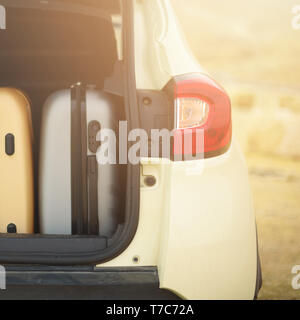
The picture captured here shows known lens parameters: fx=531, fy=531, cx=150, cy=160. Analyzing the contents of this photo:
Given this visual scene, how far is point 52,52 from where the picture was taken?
2840 mm

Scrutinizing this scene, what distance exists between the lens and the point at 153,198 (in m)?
1.83

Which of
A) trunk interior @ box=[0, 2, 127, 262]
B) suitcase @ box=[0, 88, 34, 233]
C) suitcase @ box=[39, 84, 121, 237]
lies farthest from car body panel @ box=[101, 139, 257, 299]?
trunk interior @ box=[0, 2, 127, 262]

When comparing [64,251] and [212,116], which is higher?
[212,116]

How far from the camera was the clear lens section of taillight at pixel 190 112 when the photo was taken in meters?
1.83

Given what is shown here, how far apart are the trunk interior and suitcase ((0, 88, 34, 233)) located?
49cm

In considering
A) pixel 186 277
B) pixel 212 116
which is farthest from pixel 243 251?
pixel 212 116

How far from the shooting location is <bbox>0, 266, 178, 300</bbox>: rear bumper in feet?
5.75

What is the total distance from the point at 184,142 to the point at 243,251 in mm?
441

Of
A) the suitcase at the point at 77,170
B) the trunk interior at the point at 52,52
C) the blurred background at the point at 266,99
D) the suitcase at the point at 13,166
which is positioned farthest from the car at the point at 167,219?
the trunk interior at the point at 52,52

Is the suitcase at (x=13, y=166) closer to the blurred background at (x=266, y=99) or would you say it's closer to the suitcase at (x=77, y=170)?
the suitcase at (x=77, y=170)

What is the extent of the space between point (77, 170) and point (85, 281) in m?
0.46

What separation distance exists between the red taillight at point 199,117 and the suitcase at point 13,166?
65 cm

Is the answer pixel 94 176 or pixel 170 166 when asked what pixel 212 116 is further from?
pixel 94 176
